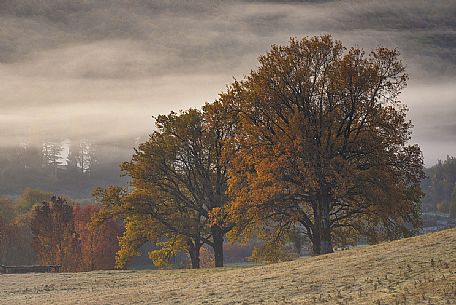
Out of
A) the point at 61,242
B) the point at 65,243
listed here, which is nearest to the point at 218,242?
the point at 65,243

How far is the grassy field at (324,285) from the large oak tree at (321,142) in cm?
793

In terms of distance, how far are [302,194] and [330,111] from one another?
6.77 meters

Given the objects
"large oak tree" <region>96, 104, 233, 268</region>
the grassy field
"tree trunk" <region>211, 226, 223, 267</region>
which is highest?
"large oak tree" <region>96, 104, 233, 268</region>

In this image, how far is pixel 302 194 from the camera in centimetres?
4253

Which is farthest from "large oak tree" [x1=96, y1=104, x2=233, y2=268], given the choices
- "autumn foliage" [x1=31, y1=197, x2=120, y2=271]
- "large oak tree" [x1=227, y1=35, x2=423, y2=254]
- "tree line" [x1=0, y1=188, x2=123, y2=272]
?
"autumn foliage" [x1=31, y1=197, x2=120, y2=271]

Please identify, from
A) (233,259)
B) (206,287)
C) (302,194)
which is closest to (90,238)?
(233,259)

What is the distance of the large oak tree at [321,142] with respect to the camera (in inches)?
1551

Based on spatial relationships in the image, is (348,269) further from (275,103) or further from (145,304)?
(275,103)

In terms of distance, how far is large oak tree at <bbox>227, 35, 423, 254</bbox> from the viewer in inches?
1551

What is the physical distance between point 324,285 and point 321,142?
19.0 m

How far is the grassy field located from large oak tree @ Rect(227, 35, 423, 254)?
26.0 feet

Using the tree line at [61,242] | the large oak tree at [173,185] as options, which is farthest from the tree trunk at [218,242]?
the tree line at [61,242]

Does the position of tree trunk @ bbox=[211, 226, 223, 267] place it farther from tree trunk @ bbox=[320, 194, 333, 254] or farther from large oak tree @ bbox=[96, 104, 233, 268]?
tree trunk @ bbox=[320, 194, 333, 254]

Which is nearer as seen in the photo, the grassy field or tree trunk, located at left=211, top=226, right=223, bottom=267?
the grassy field
